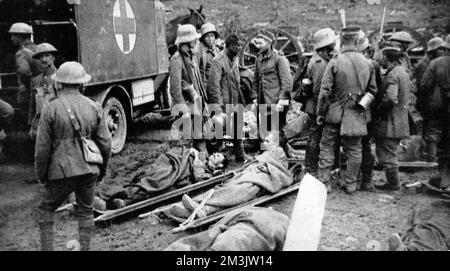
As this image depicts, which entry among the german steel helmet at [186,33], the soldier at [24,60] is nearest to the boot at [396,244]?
the german steel helmet at [186,33]

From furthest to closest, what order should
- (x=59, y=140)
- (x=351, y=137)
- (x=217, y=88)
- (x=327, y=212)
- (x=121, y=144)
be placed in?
(x=121, y=144), (x=217, y=88), (x=351, y=137), (x=327, y=212), (x=59, y=140)

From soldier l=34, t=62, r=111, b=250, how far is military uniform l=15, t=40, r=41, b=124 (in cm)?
289

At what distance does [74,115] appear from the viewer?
421 cm

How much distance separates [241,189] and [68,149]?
2.08 metres

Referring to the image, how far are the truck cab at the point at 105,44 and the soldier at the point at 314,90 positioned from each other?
3.27 meters

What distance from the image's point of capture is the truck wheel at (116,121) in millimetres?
7979

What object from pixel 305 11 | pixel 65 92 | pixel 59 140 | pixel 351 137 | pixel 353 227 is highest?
pixel 305 11

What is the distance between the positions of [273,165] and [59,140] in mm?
2767

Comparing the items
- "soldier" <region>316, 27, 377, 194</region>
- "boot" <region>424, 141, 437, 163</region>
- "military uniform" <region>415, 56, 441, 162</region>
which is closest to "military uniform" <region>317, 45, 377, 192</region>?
"soldier" <region>316, 27, 377, 194</region>

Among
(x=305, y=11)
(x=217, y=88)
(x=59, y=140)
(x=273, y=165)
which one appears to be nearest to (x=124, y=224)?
(x=59, y=140)

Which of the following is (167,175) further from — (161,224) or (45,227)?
(45,227)

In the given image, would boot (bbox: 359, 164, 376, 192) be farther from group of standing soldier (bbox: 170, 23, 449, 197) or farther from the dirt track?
the dirt track

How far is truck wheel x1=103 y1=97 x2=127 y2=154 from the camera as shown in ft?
26.2

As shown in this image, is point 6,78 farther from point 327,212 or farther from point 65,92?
point 327,212
